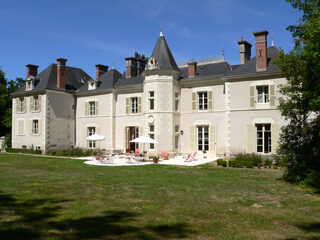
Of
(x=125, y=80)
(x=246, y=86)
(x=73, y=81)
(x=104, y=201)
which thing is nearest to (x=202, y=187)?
(x=104, y=201)

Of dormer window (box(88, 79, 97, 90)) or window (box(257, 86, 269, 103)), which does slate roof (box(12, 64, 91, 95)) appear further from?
window (box(257, 86, 269, 103))

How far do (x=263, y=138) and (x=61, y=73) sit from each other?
17.0 metres

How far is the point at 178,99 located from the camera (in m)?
21.0

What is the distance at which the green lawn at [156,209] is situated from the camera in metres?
5.01

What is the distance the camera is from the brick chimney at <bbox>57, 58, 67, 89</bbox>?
24859mm

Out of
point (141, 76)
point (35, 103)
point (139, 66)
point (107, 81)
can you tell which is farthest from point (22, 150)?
point (139, 66)

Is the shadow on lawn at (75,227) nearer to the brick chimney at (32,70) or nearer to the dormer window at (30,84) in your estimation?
the dormer window at (30,84)

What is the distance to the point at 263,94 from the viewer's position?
57.5ft

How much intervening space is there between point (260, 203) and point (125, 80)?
742 inches

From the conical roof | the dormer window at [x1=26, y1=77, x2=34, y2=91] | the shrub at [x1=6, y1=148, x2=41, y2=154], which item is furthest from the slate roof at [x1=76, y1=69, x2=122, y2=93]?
the shrub at [x1=6, y1=148, x2=41, y2=154]

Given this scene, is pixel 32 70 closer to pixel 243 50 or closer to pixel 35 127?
pixel 35 127

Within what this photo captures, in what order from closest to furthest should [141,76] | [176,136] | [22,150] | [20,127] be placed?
1. [176,136]
2. [141,76]
3. [22,150]
4. [20,127]

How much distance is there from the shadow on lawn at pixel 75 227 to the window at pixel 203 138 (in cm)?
1420

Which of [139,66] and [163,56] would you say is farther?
[139,66]
